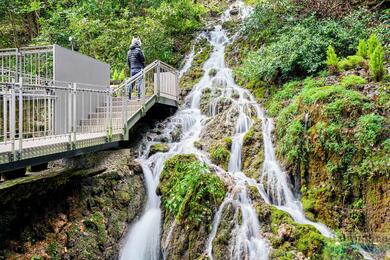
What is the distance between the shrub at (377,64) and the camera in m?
8.17

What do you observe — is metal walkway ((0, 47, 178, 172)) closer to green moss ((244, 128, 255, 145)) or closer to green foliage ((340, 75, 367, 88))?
green moss ((244, 128, 255, 145))

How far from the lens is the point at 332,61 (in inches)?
380

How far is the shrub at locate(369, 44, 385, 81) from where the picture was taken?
8.17 meters

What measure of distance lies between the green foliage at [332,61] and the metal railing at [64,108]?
206 inches

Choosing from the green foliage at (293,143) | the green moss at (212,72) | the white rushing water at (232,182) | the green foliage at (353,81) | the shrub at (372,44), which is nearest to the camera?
the white rushing water at (232,182)

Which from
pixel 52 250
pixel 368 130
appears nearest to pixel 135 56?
pixel 52 250

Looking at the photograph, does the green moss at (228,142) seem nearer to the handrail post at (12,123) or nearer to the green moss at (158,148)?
the green moss at (158,148)

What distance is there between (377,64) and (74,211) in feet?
27.2

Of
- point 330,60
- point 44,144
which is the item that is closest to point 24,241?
point 44,144

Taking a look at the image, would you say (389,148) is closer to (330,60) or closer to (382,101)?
(382,101)

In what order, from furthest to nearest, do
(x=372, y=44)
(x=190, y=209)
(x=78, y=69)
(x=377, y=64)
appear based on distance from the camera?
(x=372, y=44) < (x=78, y=69) < (x=377, y=64) < (x=190, y=209)

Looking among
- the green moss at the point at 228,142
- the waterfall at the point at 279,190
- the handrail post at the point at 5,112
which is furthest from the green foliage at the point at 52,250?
the green moss at the point at 228,142

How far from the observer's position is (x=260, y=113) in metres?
10.4

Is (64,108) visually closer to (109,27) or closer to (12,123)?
(12,123)
